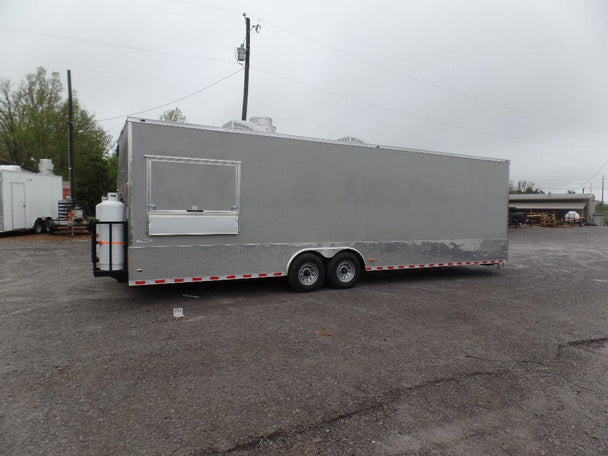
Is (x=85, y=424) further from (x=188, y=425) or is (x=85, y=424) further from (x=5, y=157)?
(x=5, y=157)

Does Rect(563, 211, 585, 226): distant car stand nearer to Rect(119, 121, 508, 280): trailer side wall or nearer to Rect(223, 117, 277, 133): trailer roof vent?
Rect(119, 121, 508, 280): trailer side wall

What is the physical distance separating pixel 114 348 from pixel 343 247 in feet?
15.7

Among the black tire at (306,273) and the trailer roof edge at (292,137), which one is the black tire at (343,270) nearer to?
the black tire at (306,273)

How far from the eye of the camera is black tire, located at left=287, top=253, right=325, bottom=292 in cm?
778

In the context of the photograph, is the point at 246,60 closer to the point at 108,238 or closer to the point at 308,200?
the point at 308,200

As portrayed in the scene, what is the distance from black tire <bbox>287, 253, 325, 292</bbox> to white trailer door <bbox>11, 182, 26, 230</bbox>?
15.5 metres

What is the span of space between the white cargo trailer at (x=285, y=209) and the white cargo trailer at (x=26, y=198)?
12.4 metres

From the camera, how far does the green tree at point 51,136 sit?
34.4 metres

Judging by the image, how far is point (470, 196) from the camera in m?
9.76

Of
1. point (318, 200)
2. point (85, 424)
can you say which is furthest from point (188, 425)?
point (318, 200)

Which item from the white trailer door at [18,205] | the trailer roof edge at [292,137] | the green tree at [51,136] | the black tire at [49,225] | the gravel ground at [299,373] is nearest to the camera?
the gravel ground at [299,373]

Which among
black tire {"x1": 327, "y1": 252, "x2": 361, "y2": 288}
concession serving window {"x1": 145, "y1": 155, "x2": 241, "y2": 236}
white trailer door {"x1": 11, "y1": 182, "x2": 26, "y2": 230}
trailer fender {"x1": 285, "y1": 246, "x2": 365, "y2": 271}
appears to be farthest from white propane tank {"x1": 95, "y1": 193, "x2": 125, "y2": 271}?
white trailer door {"x1": 11, "y1": 182, "x2": 26, "y2": 230}

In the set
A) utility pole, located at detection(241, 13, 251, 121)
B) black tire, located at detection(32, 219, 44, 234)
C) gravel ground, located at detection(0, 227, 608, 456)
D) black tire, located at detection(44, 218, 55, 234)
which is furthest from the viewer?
black tire, located at detection(44, 218, 55, 234)

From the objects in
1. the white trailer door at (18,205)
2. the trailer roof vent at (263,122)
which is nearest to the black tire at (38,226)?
the white trailer door at (18,205)
